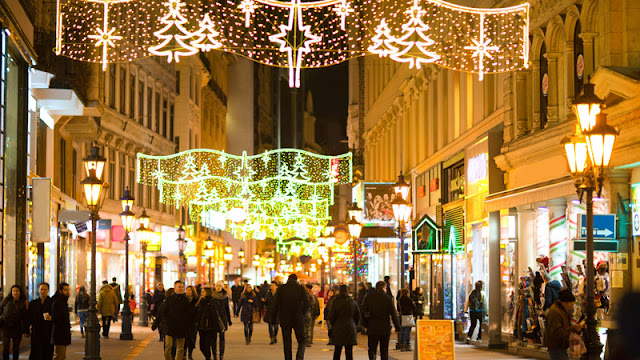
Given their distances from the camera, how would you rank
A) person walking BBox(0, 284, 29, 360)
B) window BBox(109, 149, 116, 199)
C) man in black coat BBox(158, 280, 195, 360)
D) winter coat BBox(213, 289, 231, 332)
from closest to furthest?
person walking BBox(0, 284, 29, 360) < man in black coat BBox(158, 280, 195, 360) < winter coat BBox(213, 289, 231, 332) < window BBox(109, 149, 116, 199)

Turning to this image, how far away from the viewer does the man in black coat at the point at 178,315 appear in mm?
18609

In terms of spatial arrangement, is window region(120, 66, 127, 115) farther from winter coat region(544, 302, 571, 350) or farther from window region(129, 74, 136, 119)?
winter coat region(544, 302, 571, 350)

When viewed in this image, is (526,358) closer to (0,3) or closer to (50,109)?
(0,3)

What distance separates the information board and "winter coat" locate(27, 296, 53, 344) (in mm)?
6160

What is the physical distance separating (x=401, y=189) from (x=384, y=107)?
87.1 ft

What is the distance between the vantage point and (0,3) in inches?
731

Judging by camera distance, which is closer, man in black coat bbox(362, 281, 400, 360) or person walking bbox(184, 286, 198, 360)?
man in black coat bbox(362, 281, 400, 360)

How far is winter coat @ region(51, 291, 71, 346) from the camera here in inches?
669

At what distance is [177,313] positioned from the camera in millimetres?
18672

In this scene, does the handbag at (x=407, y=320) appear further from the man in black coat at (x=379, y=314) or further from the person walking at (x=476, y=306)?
the man in black coat at (x=379, y=314)

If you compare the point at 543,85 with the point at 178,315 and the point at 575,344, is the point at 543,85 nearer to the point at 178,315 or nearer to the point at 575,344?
the point at 178,315

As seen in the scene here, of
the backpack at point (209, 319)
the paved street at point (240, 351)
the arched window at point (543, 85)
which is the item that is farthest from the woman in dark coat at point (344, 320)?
the arched window at point (543, 85)

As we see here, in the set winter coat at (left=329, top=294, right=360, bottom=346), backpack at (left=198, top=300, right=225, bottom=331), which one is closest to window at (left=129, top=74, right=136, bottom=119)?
backpack at (left=198, top=300, right=225, bottom=331)

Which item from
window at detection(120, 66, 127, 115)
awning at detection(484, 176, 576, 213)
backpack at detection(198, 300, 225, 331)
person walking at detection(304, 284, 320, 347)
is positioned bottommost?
person walking at detection(304, 284, 320, 347)
